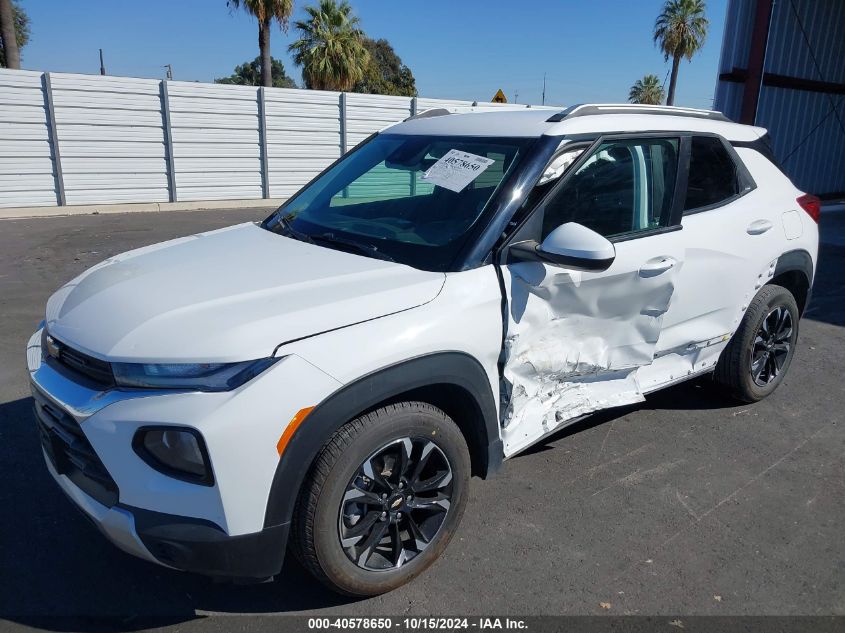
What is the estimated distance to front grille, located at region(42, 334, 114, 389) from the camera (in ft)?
7.54

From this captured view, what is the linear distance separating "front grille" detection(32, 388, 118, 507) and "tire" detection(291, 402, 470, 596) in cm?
67

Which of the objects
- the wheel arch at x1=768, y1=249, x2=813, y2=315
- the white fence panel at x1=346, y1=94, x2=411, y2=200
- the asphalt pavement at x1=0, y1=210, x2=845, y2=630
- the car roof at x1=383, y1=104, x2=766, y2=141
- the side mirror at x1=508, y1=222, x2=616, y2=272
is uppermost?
the white fence panel at x1=346, y1=94, x2=411, y2=200

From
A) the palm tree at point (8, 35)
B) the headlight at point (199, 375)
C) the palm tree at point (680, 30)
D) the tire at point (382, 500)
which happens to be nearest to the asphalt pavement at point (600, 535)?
the tire at point (382, 500)

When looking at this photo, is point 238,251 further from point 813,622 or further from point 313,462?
point 813,622

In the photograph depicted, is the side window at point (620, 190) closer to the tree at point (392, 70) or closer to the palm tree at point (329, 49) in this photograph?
the palm tree at point (329, 49)

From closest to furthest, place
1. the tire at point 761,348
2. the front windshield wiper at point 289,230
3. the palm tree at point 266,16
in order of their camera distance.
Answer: the front windshield wiper at point 289,230
the tire at point 761,348
the palm tree at point 266,16

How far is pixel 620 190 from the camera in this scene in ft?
11.0

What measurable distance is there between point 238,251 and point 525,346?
4.59ft

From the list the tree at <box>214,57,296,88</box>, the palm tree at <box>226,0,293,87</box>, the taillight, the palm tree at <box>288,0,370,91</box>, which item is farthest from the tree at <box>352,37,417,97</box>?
the taillight

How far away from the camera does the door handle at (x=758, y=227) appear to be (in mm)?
3932

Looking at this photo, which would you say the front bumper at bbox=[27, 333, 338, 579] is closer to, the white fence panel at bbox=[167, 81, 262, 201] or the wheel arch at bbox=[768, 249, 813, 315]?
the wheel arch at bbox=[768, 249, 813, 315]

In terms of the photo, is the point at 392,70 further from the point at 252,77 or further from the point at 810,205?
the point at 810,205

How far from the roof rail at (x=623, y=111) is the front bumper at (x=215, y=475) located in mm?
1855

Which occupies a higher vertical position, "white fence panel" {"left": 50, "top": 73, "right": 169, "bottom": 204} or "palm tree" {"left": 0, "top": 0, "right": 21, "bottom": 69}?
"palm tree" {"left": 0, "top": 0, "right": 21, "bottom": 69}
